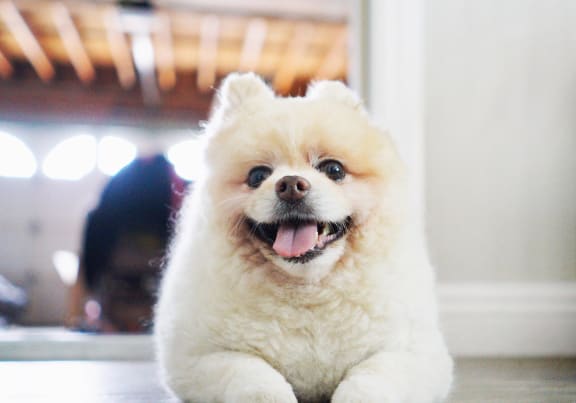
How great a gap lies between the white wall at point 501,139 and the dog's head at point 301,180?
0.78 meters

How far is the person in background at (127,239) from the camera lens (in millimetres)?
2818

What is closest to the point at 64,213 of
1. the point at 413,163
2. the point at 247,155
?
the point at 413,163

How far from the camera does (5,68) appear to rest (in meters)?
5.73

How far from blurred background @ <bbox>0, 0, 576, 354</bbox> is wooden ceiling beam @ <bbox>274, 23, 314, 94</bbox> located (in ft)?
0.06

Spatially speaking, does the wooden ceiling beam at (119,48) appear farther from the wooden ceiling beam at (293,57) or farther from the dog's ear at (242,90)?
the dog's ear at (242,90)

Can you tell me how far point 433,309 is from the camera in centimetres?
109

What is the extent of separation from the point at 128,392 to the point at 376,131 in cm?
67

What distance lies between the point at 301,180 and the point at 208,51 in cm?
443

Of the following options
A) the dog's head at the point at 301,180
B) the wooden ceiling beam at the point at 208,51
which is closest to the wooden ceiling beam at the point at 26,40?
the wooden ceiling beam at the point at 208,51

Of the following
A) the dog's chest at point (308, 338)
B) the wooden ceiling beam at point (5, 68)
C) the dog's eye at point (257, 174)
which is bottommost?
the dog's chest at point (308, 338)

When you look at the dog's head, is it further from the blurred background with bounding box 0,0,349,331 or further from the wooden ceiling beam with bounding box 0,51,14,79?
the wooden ceiling beam with bounding box 0,51,14,79

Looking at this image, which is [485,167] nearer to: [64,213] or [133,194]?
[133,194]

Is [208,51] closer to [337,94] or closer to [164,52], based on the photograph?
[164,52]

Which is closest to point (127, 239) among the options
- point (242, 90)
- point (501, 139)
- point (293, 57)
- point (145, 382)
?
point (145, 382)
